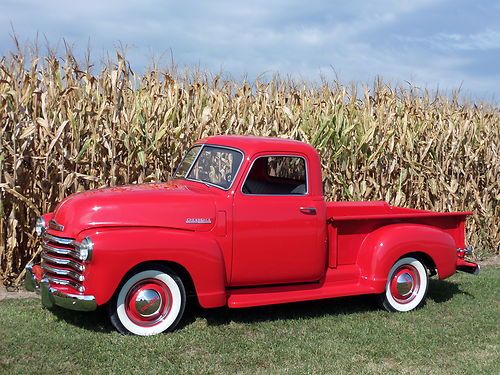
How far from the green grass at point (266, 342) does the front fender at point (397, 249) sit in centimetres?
44

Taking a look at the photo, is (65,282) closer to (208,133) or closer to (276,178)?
(276,178)

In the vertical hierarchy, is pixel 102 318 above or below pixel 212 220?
below

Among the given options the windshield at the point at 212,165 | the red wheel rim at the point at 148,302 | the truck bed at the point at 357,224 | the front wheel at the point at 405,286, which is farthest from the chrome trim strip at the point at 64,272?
the front wheel at the point at 405,286

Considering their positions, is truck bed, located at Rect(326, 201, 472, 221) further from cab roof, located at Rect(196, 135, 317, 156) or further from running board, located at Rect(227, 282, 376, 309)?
cab roof, located at Rect(196, 135, 317, 156)

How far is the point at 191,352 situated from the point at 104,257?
104 centimetres

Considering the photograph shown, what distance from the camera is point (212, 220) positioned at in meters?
5.59

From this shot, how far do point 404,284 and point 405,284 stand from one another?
0.5 inches

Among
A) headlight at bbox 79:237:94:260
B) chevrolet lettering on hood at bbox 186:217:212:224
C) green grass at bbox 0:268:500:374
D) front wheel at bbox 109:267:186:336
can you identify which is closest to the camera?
green grass at bbox 0:268:500:374

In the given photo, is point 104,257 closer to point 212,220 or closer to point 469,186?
point 212,220

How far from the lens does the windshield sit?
5914 millimetres

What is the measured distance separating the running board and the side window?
35.7 inches

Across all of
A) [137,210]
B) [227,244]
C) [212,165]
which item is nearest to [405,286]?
[227,244]

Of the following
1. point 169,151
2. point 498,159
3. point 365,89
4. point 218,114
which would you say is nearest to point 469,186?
point 498,159

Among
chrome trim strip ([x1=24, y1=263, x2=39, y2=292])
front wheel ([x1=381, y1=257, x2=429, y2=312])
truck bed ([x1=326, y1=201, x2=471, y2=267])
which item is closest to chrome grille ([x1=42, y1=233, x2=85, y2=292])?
chrome trim strip ([x1=24, y1=263, x2=39, y2=292])
